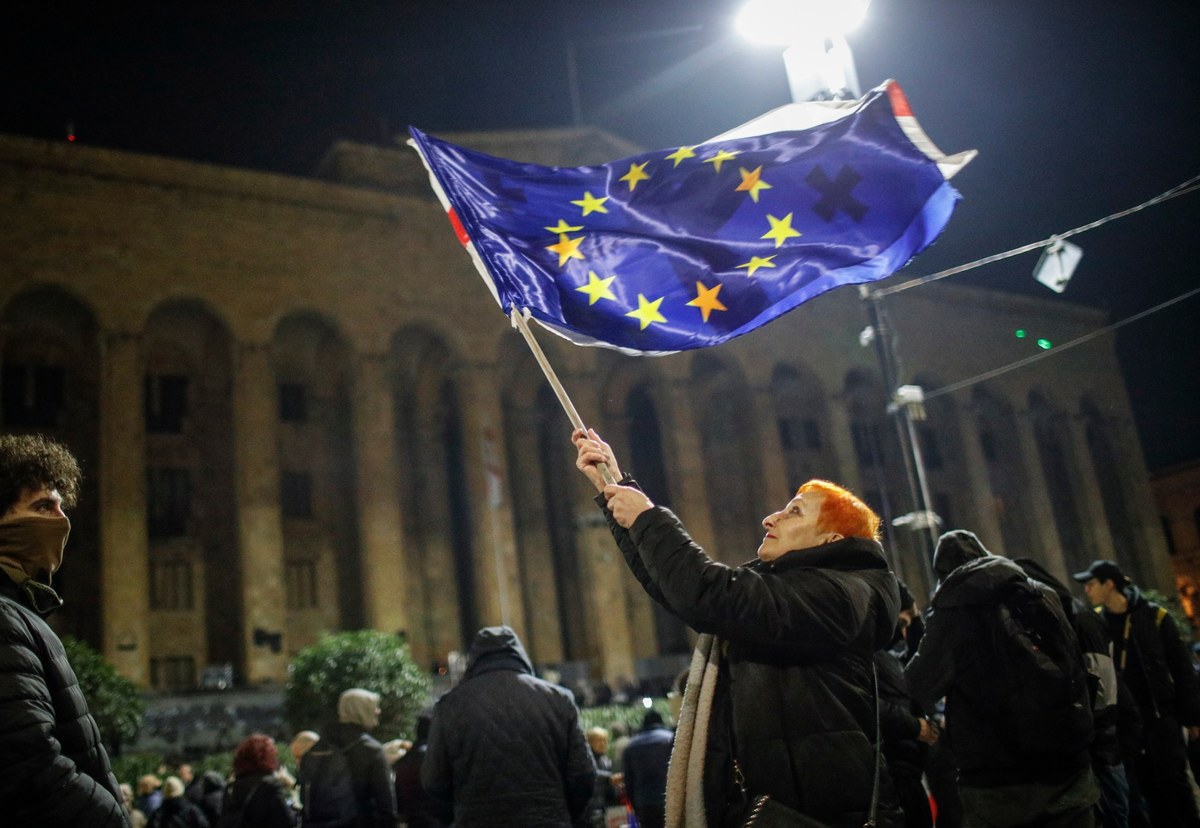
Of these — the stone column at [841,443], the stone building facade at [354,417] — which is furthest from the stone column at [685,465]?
the stone column at [841,443]

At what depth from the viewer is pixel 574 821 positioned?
5.27m

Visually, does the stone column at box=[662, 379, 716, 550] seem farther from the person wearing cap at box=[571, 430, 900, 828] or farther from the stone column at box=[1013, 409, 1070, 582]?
the person wearing cap at box=[571, 430, 900, 828]

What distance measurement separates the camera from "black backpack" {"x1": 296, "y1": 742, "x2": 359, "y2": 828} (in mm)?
6043

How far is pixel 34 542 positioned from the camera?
2887mm

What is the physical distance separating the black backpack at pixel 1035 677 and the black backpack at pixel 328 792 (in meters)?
3.66

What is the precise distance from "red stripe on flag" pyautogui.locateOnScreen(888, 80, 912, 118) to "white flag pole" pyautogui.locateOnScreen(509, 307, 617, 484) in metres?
2.35

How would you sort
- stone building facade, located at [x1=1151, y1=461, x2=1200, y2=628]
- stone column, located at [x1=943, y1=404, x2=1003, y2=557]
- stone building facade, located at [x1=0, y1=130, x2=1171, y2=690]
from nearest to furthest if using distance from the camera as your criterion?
stone building facade, located at [x1=0, y1=130, x2=1171, y2=690] → stone column, located at [x1=943, y1=404, x2=1003, y2=557] → stone building facade, located at [x1=1151, y1=461, x2=1200, y2=628]

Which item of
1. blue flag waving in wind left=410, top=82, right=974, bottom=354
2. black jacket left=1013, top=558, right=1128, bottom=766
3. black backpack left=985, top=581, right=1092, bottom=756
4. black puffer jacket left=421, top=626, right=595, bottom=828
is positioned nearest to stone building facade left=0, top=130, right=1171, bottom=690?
black jacket left=1013, top=558, right=1128, bottom=766

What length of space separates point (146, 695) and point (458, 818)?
2060cm

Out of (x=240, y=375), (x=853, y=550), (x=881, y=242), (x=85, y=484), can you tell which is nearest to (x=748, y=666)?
(x=853, y=550)

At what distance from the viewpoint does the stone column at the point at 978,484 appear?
37.8 m

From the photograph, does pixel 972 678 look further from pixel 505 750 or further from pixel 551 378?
pixel 551 378

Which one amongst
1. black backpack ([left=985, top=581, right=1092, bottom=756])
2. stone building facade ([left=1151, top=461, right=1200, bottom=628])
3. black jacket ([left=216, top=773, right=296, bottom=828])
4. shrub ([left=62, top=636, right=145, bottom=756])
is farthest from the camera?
stone building facade ([left=1151, top=461, right=1200, bottom=628])

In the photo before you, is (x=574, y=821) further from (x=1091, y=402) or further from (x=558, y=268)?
(x=1091, y=402)
